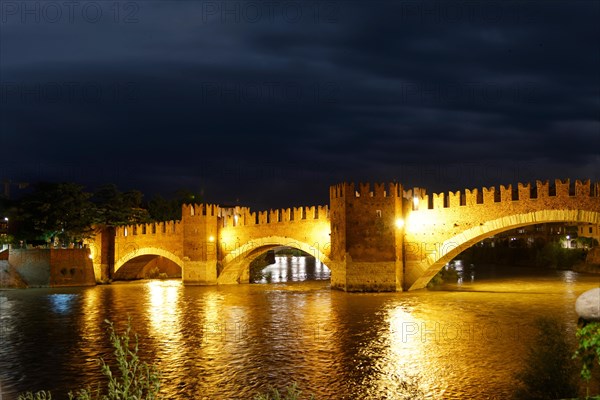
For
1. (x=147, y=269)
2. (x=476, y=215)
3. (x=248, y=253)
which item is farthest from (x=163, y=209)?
(x=476, y=215)

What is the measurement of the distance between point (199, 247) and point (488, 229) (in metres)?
15.9

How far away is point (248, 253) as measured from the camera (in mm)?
31469

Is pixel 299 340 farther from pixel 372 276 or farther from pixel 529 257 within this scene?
pixel 529 257

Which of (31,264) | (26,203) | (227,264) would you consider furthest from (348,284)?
(26,203)

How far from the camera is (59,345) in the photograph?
1489 cm

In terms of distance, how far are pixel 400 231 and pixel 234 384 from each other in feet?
51.6

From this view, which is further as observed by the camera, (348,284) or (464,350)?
(348,284)

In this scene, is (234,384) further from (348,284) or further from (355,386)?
(348,284)

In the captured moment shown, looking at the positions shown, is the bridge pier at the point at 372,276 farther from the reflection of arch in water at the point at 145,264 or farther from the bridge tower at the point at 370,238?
the reflection of arch in water at the point at 145,264

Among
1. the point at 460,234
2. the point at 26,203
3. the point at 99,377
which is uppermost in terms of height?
the point at 26,203

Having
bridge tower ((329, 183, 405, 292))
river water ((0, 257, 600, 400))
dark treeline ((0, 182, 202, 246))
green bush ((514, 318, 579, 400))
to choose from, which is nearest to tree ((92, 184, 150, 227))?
dark treeline ((0, 182, 202, 246))

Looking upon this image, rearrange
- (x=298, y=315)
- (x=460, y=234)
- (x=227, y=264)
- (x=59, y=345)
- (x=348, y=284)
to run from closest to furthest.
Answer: (x=59, y=345)
(x=298, y=315)
(x=460, y=234)
(x=348, y=284)
(x=227, y=264)

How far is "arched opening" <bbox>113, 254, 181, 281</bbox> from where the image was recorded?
39094 millimetres

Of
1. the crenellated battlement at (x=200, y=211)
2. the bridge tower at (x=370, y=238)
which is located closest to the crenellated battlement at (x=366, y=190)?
the bridge tower at (x=370, y=238)
